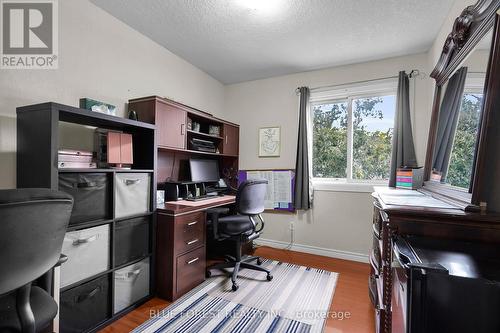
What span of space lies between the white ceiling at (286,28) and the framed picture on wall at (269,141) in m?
0.90

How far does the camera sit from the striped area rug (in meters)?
1.65

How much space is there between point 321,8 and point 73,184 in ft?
7.47

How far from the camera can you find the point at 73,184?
1.46 m

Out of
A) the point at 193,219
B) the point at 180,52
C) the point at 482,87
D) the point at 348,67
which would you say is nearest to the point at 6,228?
the point at 193,219

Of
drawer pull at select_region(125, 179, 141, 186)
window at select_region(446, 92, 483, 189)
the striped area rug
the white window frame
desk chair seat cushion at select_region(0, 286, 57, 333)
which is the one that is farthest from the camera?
the white window frame

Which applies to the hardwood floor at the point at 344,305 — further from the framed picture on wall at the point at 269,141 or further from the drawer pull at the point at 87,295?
the framed picture on wall at the point at 269,141

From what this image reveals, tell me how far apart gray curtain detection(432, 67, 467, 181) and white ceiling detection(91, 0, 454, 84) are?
76cm

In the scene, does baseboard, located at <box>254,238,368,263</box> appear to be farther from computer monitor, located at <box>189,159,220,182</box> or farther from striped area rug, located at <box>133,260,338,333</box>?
computer monitor, located at <box>189,159,220,182</box>

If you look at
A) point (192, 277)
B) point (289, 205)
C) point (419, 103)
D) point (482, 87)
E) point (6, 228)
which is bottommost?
point (192, 277)

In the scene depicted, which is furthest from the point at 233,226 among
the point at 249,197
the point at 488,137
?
the point at 488,137

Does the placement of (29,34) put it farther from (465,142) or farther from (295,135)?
(465,142)

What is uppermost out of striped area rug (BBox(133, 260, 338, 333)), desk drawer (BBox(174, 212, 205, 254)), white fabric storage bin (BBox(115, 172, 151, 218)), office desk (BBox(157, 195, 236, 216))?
white fabric storage bin (BBox(115, 172, 151, 218))

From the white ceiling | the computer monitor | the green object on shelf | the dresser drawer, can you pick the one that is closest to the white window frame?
the white ceiling

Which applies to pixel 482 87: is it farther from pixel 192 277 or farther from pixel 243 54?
pixel 192 277
